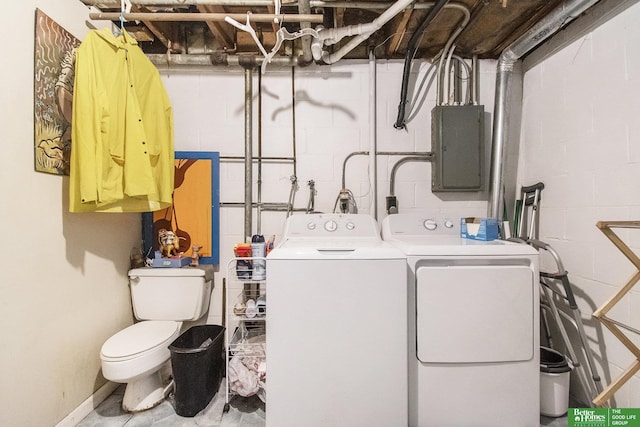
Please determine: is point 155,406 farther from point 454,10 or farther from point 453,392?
point 454,10

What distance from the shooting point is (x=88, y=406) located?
179 centimetres

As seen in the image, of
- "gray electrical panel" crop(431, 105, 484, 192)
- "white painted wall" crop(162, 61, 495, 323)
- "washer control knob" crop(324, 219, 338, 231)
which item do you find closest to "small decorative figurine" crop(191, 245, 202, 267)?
"white painted wall" crop(162, 61, 495, 323)

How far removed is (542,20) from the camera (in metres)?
1.84

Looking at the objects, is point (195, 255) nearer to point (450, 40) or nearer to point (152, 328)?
point (152, 328)

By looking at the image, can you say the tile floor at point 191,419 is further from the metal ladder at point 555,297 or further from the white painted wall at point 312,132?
the white painted wall at point 312,132

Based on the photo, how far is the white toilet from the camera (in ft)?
5.41

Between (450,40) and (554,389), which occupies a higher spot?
(450,40)

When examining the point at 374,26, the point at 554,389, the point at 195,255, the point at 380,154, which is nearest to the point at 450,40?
the point at 374,26

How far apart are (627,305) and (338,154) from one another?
1.93 metres

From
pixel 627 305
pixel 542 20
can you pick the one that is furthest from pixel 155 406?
pixel 542 20

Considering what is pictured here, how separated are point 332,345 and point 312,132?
5.32 feet

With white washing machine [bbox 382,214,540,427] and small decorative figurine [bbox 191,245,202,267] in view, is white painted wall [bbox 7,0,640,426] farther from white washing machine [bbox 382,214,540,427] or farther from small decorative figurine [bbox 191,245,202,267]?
white washing machine [bbox 382,214,540,427]

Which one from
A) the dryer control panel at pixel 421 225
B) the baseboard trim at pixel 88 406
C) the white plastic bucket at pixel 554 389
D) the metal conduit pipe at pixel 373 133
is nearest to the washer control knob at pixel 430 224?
the dryer control panel at pixel 421 225

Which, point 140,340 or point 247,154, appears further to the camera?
point 247,154
